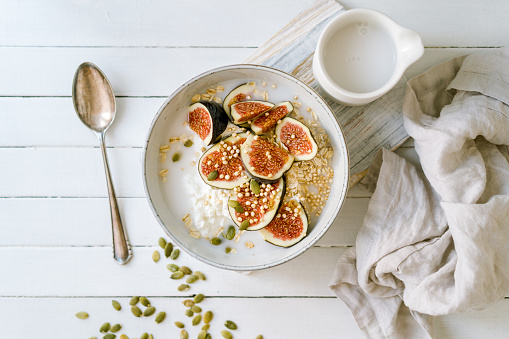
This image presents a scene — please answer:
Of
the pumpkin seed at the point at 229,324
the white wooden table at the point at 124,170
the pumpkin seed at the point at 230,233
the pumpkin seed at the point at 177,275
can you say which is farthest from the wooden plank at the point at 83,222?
the pumpkin seed at the point at 229,324

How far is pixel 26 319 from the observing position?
1.32 m

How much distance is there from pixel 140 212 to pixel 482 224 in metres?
0.96

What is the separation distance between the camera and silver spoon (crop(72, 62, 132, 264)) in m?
1.26

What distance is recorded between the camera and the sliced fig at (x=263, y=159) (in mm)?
1154

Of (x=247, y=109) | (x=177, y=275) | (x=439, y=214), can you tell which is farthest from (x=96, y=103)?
(x=439, y=214)

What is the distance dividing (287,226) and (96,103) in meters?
0.67

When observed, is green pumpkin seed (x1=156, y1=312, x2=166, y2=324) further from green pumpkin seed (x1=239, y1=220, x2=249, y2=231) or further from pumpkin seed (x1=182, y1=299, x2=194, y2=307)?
green pumpkin seed (x1=239, y1=220, x2=249, y2=231)

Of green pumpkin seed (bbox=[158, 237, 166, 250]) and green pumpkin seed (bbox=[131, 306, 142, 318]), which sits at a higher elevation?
green pumpkin seed (bbox=[158, 237, 166, 250])

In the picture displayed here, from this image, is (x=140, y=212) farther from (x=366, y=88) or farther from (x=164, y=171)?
(x=366, y=88)

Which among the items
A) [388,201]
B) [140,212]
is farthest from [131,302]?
[388,201]

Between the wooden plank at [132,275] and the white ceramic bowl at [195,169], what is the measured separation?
0.12m

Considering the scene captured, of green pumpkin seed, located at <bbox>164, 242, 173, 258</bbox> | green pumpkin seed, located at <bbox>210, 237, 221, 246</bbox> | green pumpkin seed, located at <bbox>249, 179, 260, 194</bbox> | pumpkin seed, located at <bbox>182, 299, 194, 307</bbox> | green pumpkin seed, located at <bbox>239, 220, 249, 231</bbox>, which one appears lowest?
pumpkin seed, located at <bbox>182, 299, 194, 307</bbox>

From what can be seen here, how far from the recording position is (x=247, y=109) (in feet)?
3.81

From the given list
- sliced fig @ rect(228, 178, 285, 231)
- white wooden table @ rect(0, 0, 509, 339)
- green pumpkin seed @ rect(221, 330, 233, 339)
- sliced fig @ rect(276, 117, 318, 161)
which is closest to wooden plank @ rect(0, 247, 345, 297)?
white wooden table @ rect(0, 0, 509, 339)
